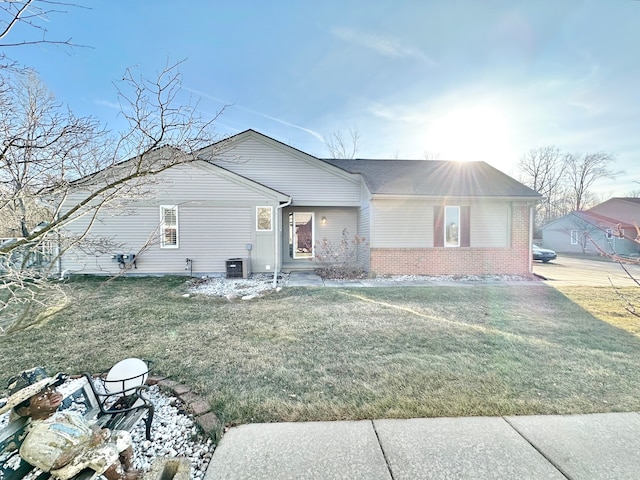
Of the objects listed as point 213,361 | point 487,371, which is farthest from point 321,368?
point 487,371

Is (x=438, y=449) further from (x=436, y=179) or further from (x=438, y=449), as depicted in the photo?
(x=436, y=179)

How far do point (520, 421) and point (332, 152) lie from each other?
26.2m

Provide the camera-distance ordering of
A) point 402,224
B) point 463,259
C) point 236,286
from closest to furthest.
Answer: point 236,286, point 402,224, point 463,259

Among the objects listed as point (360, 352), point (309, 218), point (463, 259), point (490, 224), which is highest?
point (309, 218)

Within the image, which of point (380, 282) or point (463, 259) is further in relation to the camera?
point (463, 259)

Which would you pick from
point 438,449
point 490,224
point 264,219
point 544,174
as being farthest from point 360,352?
point 544,174

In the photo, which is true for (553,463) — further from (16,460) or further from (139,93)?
(139,93)

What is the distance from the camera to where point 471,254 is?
11719 mm

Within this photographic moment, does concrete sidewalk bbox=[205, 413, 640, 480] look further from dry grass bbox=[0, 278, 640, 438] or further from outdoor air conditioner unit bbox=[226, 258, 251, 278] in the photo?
outdoor air conditioner unit bbox=[226, 258, 251, 278]

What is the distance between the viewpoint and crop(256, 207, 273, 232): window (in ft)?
35.9

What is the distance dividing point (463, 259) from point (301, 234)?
266 inches

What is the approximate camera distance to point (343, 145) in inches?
1063

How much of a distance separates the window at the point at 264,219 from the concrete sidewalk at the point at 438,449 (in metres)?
8.88

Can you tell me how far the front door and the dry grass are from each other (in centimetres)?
623
